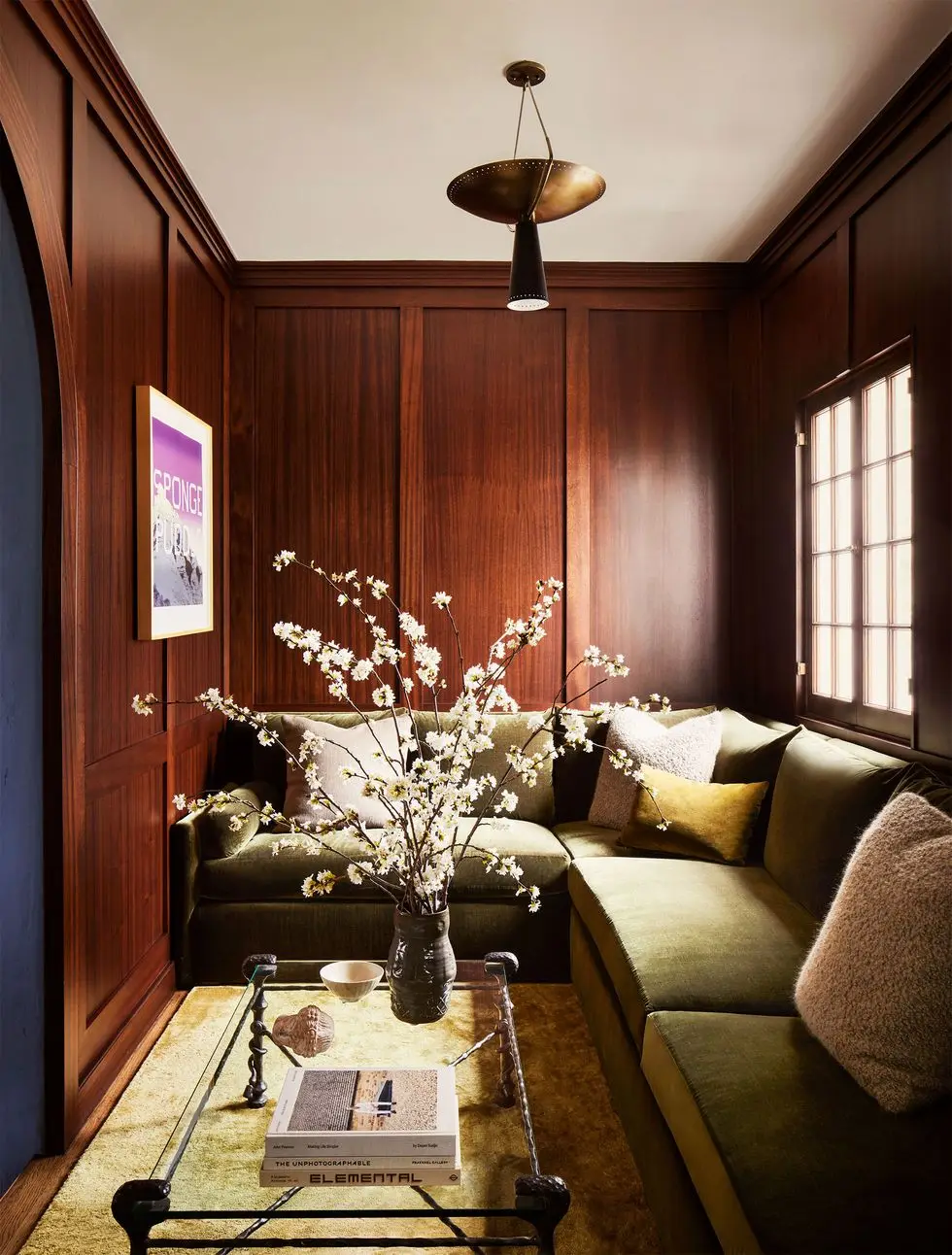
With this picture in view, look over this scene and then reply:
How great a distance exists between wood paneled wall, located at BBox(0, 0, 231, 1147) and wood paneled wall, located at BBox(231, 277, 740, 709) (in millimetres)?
739

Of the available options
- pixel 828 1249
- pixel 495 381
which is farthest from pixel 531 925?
pixel 495 381

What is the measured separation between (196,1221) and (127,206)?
2.71 m

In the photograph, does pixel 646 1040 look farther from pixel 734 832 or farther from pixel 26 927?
pixel 26 927

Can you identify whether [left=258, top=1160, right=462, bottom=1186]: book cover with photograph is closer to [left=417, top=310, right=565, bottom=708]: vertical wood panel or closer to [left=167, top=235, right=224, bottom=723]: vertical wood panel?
[left=167, top=235, right=224, bottom=723]: vertical wood panel

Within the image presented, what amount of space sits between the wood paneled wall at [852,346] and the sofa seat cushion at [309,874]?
126 centimetres

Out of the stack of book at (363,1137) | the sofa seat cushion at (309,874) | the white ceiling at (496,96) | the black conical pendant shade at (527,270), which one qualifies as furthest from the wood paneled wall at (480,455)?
the stack of book at (363,1137)

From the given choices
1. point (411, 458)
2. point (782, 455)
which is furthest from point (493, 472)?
point (782, 455)

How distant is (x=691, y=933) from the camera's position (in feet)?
7.73

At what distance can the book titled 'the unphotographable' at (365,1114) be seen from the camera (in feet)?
5.02

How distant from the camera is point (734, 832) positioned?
9.95ft

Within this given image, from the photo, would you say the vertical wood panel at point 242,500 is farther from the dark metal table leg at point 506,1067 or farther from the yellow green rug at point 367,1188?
the dark metal table leg at point 506,1067

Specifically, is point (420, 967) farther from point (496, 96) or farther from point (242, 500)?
point (242, 500)

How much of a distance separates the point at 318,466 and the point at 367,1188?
315cm

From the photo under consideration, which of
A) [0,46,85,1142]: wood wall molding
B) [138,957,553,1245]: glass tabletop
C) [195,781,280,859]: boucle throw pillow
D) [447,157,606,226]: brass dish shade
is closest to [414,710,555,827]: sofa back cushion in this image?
[195,781,280,859]: boucle throw pillow
